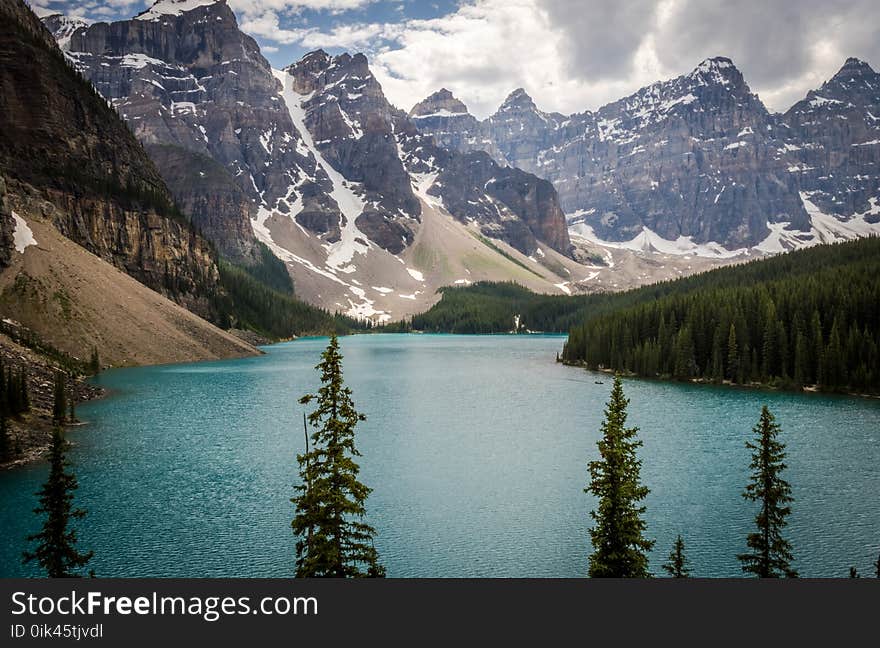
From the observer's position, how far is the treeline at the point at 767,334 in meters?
84.9

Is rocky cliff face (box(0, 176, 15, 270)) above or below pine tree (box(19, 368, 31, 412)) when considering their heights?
above

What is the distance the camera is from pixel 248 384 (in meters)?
87.4

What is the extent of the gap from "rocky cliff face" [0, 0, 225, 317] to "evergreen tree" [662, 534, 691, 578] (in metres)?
110

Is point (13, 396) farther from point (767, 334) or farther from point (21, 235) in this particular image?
point (767, 334)

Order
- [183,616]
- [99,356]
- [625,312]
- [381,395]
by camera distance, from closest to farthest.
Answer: [183,616], [381,395], [99,356], [625,312]

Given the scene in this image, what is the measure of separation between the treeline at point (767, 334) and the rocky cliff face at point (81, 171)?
3644 inches

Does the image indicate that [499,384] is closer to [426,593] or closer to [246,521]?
[246,521]

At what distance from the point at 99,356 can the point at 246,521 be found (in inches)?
2817

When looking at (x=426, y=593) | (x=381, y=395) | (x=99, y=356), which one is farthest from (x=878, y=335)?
(x=99, y=356)

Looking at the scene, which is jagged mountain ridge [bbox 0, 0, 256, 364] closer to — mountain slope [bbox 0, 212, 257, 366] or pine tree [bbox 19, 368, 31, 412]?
mountain slope [bbox 0, 212, 257, 366]

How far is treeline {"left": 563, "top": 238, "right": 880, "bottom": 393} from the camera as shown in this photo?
84.9m

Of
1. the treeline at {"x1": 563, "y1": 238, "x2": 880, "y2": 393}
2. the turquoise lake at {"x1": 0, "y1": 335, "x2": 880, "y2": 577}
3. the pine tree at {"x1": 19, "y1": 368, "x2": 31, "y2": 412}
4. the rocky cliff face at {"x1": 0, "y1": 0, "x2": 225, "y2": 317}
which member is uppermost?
the rocky cliff face at {"x1": 0, "y1": 0, "x2": 225, "y2": 317}

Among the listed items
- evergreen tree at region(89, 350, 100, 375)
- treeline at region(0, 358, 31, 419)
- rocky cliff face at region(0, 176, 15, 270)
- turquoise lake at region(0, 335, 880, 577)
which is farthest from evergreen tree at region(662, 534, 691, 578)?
rocky cliff face at region(0, 176, 15, 270)

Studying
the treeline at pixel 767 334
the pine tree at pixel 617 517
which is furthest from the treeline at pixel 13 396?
the treeline at pixel 767 334
